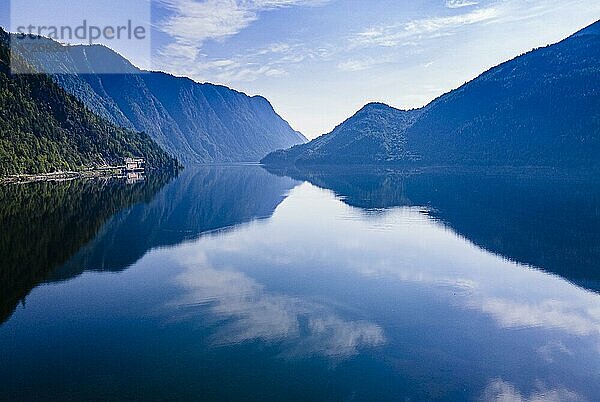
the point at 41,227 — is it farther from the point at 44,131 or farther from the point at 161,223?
the point at 44,131

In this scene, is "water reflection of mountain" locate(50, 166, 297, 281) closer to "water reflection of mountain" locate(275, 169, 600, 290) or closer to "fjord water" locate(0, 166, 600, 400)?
"fjord water" locate(0, 166, 600, 400)

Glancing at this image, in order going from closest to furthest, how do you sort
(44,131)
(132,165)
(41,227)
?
(41,227) → (44,131) → (132,165)

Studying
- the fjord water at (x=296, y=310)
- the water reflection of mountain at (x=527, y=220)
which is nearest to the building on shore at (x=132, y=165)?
the water reflection of mountain at (x=527, y=220)

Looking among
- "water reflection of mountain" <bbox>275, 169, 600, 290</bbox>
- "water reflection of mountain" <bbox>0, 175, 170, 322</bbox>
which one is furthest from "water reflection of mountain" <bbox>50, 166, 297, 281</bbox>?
"water reflection of mountain" <bbox>275, 169, 600, 290</bbox>

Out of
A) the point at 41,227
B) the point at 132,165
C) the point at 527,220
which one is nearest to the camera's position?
the point at 41,227

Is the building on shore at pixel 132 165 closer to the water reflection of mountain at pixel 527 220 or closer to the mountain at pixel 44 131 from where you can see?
the mountain at pixel 44 131

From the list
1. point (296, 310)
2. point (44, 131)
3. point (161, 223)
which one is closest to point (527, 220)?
point (296, 310)

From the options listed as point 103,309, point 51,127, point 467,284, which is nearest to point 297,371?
point 103,309
